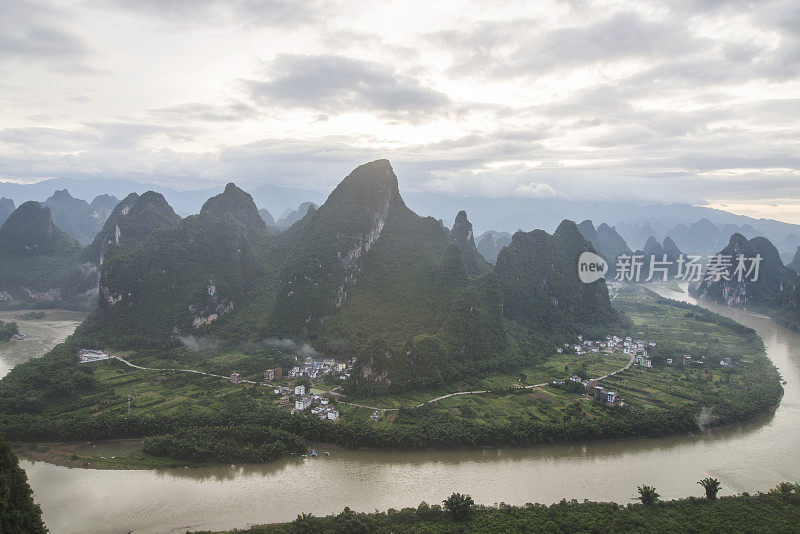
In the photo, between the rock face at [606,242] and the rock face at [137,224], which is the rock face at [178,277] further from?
the rock face at [606,242]

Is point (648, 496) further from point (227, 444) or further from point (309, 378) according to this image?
point (309, 378)

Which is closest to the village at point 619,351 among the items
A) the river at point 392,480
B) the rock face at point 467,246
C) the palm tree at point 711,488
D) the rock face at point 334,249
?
the river at point 392,480

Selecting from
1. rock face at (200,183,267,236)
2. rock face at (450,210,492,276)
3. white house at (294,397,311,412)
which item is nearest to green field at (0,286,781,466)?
white house at (294,397,311,412)

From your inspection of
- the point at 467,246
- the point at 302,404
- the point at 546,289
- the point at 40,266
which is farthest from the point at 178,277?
the point at 546,289

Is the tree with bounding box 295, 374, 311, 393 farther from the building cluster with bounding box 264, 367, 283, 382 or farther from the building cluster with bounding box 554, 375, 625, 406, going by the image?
the building cluster with bounding box 554, 375, 625, 406

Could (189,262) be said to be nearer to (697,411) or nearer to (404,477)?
(404,477)

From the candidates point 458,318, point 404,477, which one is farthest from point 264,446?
Result: point 458,318
